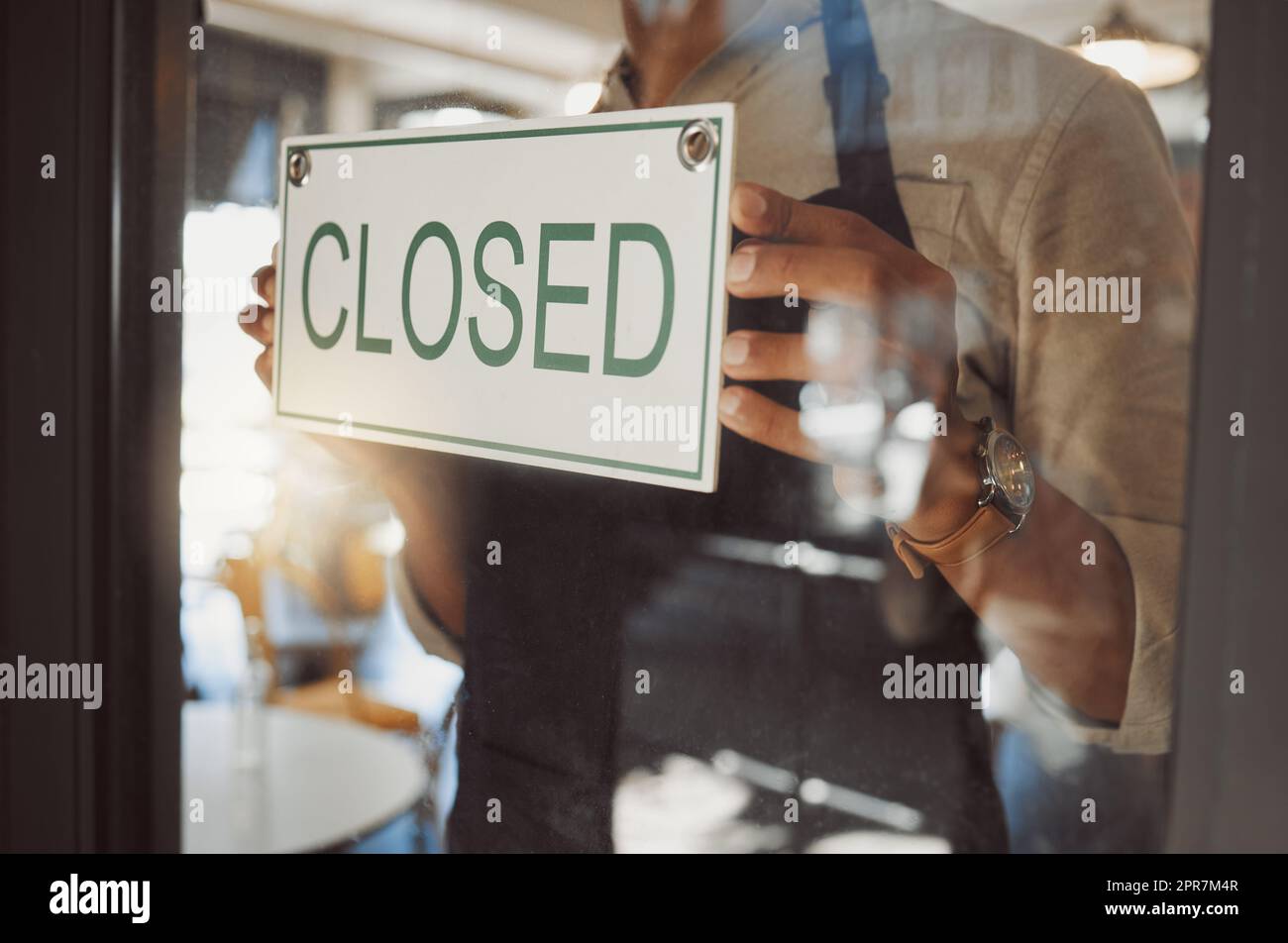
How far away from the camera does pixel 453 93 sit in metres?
1.05

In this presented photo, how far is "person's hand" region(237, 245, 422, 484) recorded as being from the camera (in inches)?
44.0

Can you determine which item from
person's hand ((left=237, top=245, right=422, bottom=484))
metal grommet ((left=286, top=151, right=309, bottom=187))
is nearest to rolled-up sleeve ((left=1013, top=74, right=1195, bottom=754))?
person's hand ((left=237, top=245, right=422, bottom=484))

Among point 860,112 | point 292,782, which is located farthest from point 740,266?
point 292,782

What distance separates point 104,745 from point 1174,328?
1.24 m

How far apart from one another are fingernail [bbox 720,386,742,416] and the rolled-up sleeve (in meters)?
0.24

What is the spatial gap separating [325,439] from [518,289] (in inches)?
12.3

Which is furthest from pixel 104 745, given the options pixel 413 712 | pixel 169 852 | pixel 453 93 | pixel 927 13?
pixel 927 13

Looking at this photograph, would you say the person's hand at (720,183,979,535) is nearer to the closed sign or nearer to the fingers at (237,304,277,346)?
the closed sign

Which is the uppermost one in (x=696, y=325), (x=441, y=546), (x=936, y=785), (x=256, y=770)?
(x=696, y=325)
